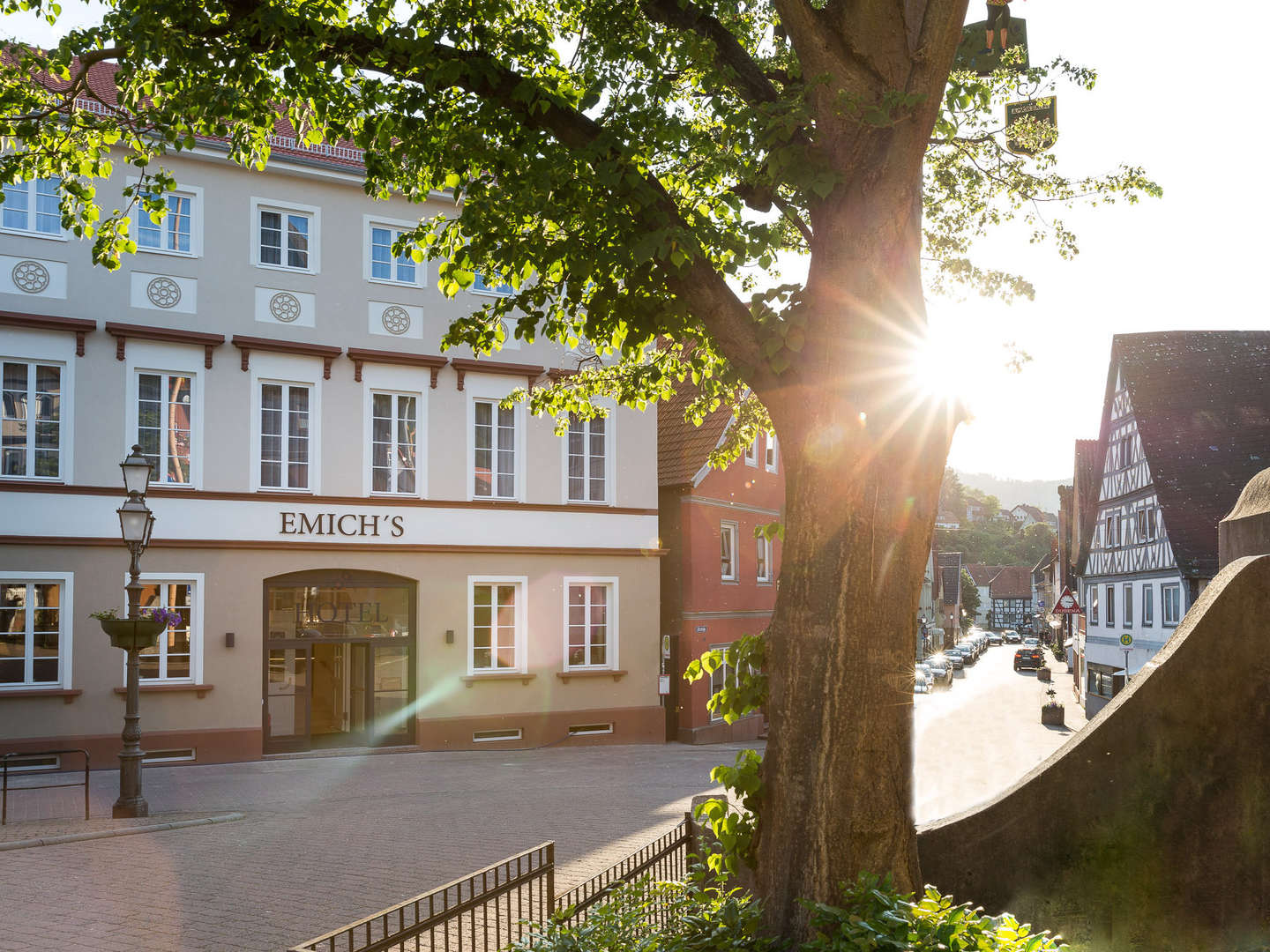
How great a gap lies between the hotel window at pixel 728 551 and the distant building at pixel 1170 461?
1439 cm

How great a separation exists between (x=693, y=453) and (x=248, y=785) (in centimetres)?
1406

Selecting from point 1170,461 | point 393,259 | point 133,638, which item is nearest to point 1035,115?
point 133,638

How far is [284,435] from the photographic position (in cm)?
2294

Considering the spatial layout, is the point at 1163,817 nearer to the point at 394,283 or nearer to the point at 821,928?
the point at 821,928

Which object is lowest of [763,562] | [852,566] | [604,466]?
[852,566]

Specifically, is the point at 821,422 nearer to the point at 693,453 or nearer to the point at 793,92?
the point at 793,92

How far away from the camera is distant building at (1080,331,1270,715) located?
1443 inches

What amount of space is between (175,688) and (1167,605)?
101 feet

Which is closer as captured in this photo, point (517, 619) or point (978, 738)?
point (517, 619)

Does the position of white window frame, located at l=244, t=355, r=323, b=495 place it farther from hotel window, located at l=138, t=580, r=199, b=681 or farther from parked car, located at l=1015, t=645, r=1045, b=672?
parked car, located at l=1015, t=645, r=1045, b=672

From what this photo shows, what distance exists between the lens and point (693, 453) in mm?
29219

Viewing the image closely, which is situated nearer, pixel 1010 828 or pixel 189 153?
pixel 1010 828

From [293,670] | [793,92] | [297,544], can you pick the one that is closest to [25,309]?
[297,544]

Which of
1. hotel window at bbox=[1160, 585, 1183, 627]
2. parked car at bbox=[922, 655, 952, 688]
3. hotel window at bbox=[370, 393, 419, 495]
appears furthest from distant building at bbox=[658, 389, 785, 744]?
parked car at bbox=[922, 655, 952, 688]
